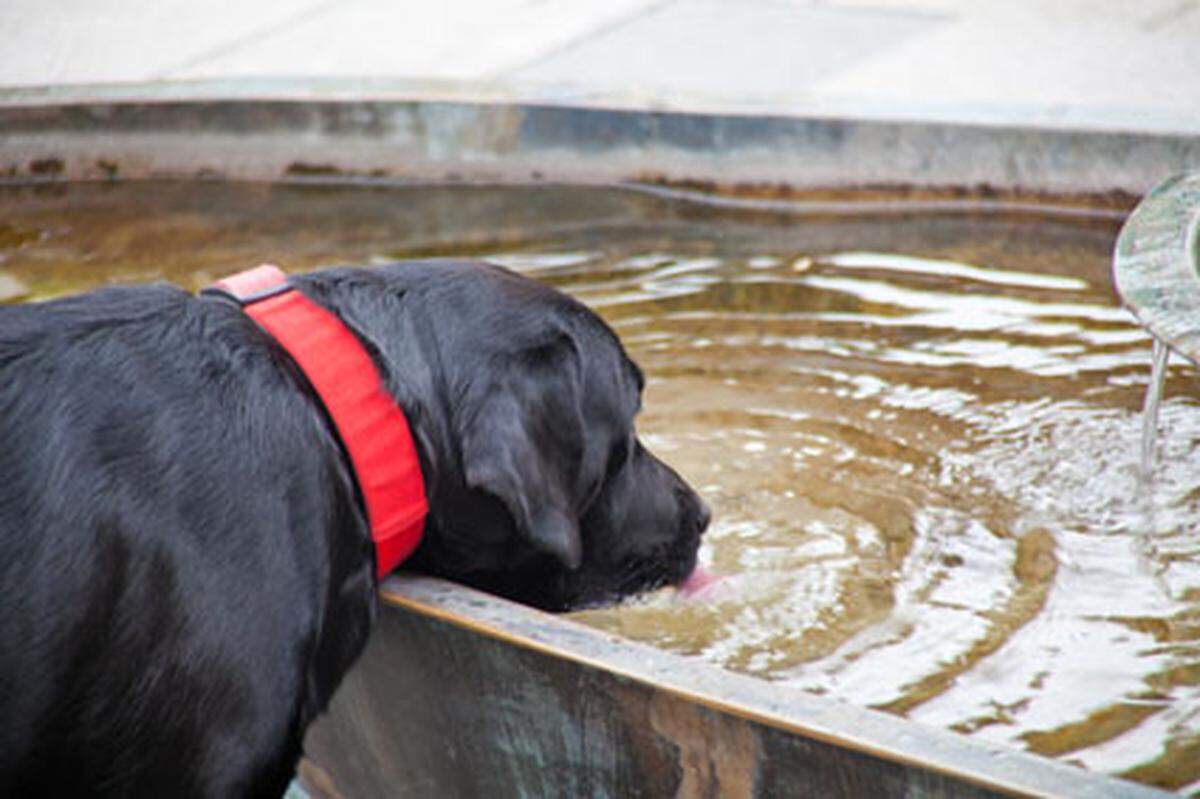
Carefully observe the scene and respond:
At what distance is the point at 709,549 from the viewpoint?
3.79m

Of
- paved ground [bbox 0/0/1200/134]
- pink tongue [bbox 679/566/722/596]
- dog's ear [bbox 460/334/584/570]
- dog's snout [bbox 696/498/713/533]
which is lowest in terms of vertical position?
pink tongue [bbox 679/566/722/596]

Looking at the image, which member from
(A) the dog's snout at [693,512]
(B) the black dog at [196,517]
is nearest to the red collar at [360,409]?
(B) the black dog at [196,517]

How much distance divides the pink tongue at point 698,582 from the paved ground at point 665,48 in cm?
224

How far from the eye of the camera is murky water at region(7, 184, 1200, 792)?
131 inches

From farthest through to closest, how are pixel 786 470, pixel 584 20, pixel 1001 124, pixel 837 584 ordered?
pixel 584 20
pixel 1001 124
pixel 786 470
pixel 837 584

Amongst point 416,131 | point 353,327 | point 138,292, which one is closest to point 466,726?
point 353,327

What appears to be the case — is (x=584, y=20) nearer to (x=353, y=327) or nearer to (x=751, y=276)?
(x=751, y=276)

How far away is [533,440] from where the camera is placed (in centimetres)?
278

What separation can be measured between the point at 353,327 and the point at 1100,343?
2603 millimetres

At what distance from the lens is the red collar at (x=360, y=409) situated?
2.63 metres

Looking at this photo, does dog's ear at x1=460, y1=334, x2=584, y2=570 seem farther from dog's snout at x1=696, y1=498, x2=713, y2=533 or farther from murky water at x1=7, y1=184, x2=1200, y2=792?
murky water at x1=7, y1=184, x2=1200, y2=792

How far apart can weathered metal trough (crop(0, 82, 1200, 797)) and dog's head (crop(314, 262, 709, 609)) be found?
0.45 ft

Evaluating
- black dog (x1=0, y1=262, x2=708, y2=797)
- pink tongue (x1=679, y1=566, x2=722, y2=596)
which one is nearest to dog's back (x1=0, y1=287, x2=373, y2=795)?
black dog (x1=0, y1=262, x2=708, y2=797)

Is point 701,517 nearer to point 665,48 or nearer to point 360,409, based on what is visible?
point 360,409
